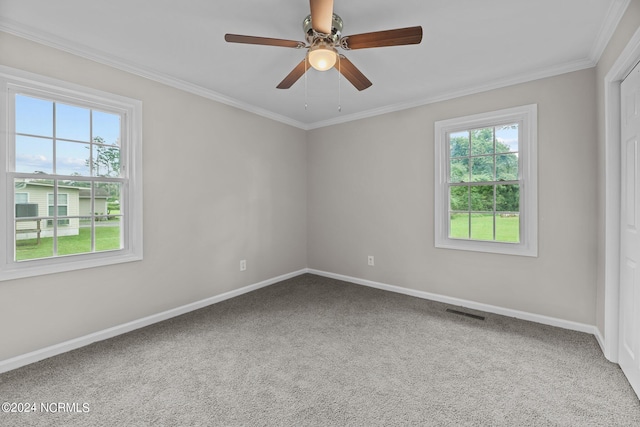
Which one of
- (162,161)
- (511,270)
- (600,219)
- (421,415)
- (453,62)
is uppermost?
(453,62)

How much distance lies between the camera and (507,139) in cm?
306

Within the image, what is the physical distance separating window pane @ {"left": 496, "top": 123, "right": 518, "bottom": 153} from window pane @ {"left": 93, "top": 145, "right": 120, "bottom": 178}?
397cm

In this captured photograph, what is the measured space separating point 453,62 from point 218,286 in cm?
352

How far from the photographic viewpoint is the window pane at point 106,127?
2574mm

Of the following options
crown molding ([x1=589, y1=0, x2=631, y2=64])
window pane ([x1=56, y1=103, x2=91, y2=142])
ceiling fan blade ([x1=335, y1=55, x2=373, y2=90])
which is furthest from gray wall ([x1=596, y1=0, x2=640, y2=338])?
window pane ([x1=56, y1=103, x2=91, y2=142])

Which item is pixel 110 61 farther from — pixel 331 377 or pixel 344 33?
pixel 331 377

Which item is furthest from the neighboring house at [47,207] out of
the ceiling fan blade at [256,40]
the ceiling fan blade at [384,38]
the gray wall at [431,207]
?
the gray wall at [431,207]

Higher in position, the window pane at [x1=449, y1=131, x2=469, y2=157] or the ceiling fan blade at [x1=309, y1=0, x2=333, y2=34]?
the ceiling fan blade at [x1=309, y1=0, x2=333, y2=34]

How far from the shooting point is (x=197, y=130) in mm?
3223

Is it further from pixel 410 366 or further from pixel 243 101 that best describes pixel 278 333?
pixel 243 101

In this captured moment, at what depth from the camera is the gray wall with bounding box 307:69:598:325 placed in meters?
2.63

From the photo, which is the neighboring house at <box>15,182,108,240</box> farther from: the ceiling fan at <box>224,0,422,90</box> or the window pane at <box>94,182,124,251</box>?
the ceiling fan at <box>224,0,422,90</box>

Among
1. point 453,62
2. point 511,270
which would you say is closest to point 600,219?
point 511,270

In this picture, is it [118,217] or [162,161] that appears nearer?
[118,217]
